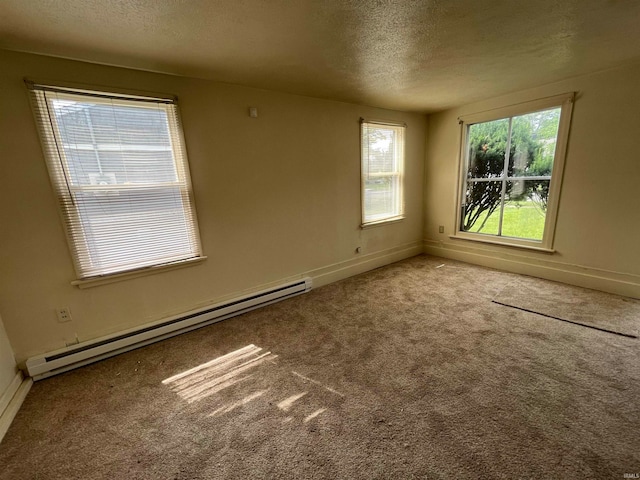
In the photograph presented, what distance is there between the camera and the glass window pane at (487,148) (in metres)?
3.53

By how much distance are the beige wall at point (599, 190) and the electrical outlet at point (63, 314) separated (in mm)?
4773

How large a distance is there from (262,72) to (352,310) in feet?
7.70

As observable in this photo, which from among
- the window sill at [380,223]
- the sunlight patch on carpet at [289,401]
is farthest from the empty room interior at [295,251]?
the window sill at [380,223]

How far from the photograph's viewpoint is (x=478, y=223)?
396cm

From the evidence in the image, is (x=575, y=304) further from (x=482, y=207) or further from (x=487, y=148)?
(x=487, y=148)

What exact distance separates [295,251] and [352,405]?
187 centimetres

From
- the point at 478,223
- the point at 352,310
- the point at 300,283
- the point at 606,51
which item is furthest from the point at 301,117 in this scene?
the point at 478,223

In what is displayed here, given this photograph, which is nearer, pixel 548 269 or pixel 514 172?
pixel 548 269

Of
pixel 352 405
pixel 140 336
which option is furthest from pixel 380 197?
pixel 140 336

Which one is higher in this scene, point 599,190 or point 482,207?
point 599,190

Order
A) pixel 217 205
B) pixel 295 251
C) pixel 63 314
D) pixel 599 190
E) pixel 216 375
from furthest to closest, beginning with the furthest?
pixel 295 251 → pixel 599 190 → pixel 217 205 → pixel 63 314 → pixel 216 375

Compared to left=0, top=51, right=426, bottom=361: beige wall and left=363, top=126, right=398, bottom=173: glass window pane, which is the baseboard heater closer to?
left=0, top=51, right=426, bottom=361: beige wall

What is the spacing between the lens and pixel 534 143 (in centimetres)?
325

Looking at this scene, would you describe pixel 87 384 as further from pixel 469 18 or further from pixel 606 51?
pixel 606 51
